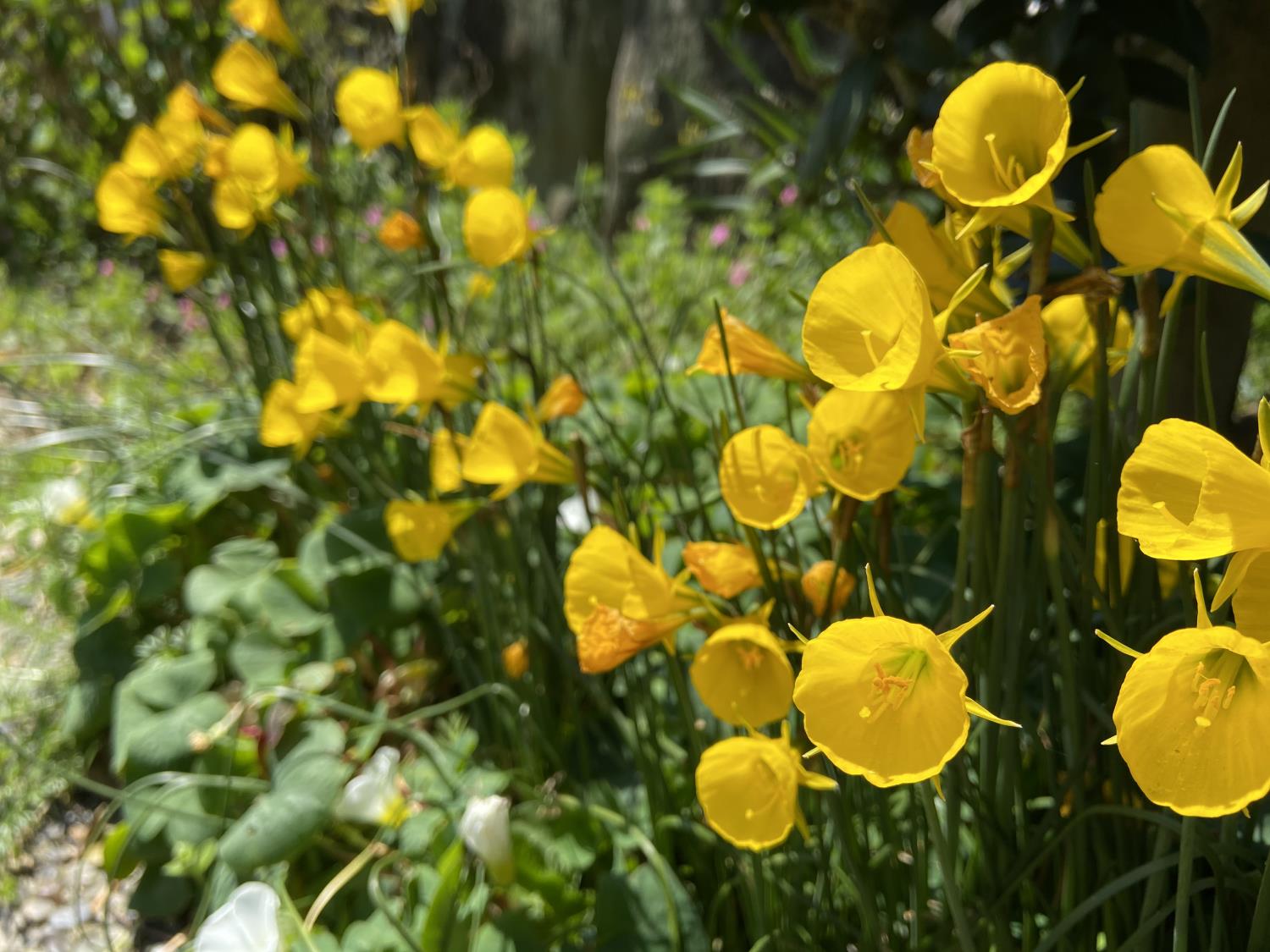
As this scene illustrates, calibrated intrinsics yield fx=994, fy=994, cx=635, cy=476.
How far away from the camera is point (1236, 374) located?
1.28 metres

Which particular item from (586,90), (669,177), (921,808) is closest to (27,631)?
(921,808)

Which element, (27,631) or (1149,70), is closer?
(1149,70)

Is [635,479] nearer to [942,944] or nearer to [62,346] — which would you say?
[942,944]

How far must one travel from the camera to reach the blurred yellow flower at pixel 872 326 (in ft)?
1.55

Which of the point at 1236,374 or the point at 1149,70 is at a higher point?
the point at 1149,70

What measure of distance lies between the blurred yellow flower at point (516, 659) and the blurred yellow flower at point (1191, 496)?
2.75 feet

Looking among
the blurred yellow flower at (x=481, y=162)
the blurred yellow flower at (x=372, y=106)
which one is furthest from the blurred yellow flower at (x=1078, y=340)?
the blurred yellow flower at (x=372, y=106)

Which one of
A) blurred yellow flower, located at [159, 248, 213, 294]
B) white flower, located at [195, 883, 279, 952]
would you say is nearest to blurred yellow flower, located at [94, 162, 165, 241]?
blurred yellow flower, located at [159, 248, 213, 294]

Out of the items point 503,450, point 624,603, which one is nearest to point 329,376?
point 503,450

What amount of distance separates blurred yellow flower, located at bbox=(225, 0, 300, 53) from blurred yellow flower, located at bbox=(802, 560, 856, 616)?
1.03 m

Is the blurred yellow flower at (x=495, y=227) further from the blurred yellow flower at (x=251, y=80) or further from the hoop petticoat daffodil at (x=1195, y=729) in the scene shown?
the hoop petticoat daffodil at (x=1195, y=729)

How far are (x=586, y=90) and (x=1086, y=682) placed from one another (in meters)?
4.24

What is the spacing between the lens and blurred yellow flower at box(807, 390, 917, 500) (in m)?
0.58

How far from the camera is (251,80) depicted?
4.21 ft
